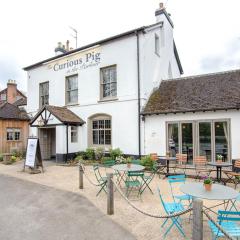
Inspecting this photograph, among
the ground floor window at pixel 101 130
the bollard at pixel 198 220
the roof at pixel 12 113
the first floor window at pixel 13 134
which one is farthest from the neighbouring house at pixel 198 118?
the first floor window at pixel 13 134

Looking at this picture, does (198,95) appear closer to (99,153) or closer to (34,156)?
(99,153)

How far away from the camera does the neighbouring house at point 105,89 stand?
13.8m

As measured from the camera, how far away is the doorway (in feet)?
54.6

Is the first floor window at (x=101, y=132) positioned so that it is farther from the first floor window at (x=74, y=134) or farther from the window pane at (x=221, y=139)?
the window pane at (x=221, y=139)

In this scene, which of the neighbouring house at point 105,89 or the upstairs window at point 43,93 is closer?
the neighbouring house at point 105,89

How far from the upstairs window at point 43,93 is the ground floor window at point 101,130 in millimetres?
5177

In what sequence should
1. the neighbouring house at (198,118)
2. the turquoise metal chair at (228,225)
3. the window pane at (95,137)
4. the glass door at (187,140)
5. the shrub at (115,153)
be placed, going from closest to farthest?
the turquoise metal chair at (228,225) → the neighbouring house at (198,118) → the glass door at (187,140) → the shrub at (115,153) → the window pane at (95,137)

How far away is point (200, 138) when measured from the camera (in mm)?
11922

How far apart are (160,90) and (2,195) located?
407 inches

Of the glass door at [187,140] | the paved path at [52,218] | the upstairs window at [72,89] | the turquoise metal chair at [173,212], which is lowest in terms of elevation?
the paved path at [52,218]

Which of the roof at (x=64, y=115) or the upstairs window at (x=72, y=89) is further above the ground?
the upstairs window at (x=72, y=89)

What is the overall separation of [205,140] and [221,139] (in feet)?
2.45

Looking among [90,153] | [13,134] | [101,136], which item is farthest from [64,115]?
[13,134]

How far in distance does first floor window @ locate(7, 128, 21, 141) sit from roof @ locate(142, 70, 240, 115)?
11.8 meters
